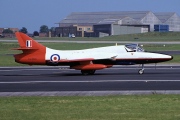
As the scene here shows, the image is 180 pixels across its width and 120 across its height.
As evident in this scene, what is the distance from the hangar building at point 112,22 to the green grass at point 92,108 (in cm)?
13292

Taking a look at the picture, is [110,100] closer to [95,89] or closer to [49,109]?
[49,109]

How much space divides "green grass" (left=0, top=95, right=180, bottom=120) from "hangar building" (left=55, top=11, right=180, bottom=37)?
132918mm

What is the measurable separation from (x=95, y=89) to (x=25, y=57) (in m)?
10.4

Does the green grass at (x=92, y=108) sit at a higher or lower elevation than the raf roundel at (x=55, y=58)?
lower

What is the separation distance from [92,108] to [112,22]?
463 ft

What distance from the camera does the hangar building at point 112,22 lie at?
157375 millimetres

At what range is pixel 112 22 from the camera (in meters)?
159

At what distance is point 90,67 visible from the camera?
34500mm

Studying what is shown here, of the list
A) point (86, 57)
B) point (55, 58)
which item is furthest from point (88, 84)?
point (55, 58)

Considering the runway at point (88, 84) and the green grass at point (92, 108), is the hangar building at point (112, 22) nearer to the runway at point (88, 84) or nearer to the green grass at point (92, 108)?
the runway at point (88, 84)

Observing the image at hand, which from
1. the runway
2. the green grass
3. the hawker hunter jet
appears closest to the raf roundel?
the hawker hunter jet

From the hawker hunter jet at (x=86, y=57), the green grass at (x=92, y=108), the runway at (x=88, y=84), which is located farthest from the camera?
the hawker hunter jet at (x=86, y=57)

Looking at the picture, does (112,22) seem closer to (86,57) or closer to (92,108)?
(86,57)

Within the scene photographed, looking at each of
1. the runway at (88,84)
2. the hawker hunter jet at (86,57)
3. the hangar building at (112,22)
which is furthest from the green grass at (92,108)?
the hangar building at (112,22)
